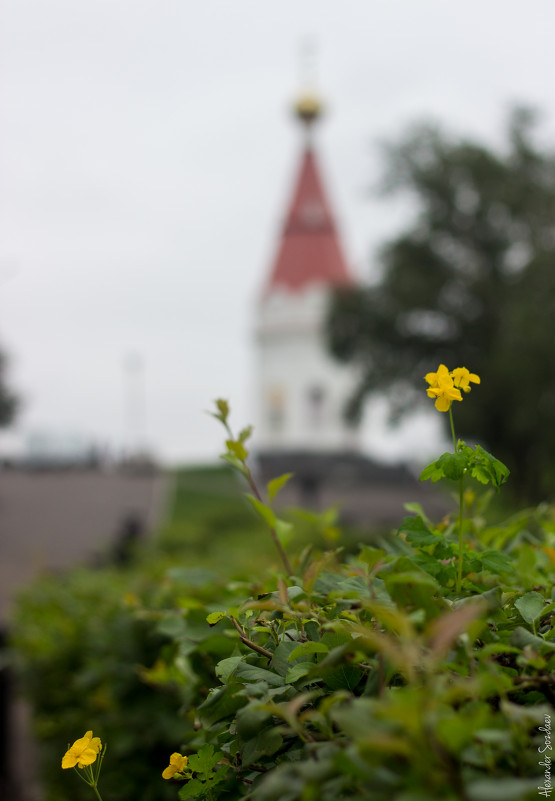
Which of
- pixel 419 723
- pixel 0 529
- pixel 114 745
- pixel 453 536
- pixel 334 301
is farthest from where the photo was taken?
pixel 334 301

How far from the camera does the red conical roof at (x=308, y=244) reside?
1425 inches

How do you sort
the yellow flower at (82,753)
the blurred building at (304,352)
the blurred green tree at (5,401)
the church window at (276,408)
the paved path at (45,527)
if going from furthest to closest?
the church window at (276,408), the blurred building at (304,352), the blurred green tree at (5,401), the paved path at (45,527), the yellow flower at (82,753)

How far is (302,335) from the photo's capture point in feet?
122

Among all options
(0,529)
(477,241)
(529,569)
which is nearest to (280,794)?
(529,569)

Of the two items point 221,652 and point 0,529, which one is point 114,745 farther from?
point 0,529

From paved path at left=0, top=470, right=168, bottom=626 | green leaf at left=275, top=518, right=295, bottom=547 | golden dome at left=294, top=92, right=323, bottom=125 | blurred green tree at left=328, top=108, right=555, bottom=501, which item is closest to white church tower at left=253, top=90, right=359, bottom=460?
golden dome at left=294, top=92, right=323, bottom=125

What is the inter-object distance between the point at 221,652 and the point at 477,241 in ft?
64.0

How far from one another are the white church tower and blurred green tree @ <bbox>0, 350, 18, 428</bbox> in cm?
1545

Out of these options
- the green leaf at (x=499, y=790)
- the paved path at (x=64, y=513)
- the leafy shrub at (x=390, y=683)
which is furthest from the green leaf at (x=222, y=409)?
the paved path at (x=64, y=513)

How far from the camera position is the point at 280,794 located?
0.81m

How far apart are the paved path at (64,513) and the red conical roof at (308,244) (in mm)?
10168

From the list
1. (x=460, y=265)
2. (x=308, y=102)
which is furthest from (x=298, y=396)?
(x=460, y=265)

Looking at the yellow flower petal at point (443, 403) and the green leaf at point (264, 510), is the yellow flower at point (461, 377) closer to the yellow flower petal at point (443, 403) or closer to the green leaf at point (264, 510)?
the yellow flower petal at point (443, 403)

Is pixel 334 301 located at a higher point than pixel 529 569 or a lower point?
higher
